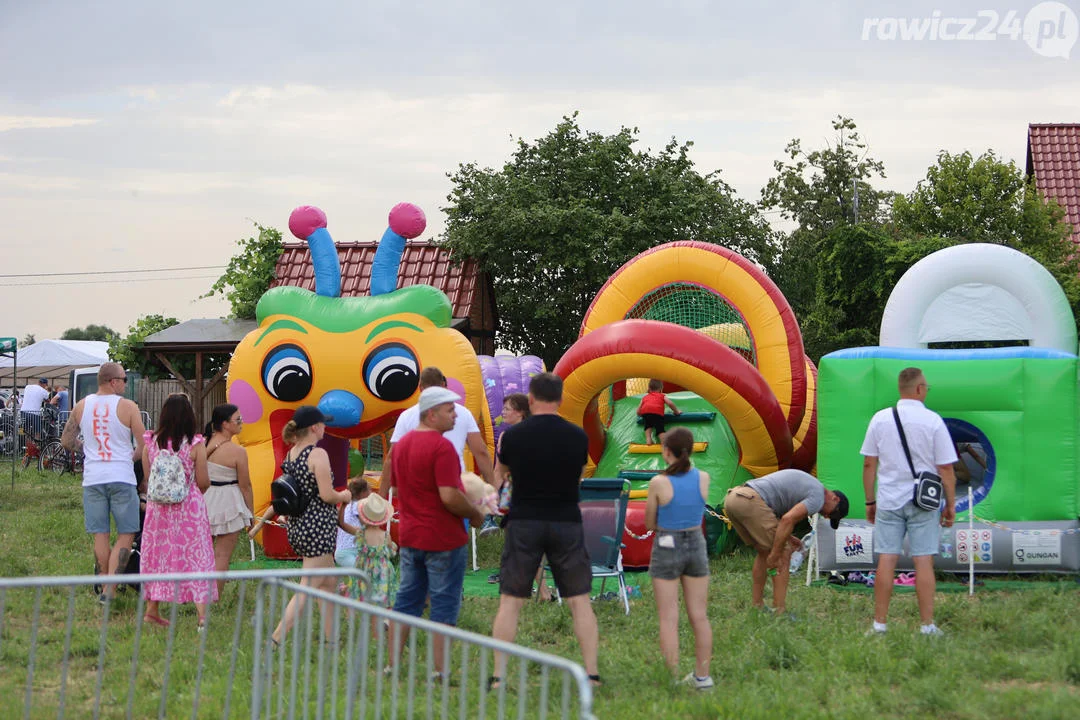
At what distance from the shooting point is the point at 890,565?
23.5 feet

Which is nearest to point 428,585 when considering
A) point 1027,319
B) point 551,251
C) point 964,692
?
point 964,692

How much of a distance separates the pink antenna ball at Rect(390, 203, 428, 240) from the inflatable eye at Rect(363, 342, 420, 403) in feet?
4.01

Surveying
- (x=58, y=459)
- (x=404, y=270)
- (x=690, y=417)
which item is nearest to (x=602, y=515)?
(x=690, y=417)

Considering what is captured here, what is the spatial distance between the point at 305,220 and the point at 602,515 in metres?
4.46

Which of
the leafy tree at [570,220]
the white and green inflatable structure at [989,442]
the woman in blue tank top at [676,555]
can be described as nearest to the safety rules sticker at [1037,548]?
the white and green inflatable structure at [989,442]

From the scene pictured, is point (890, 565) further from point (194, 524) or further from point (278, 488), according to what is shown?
point (194, 524)

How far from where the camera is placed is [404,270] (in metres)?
25.8

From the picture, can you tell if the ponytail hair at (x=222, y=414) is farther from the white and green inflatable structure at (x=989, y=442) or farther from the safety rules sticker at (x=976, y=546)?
the safety rules sticker at (x=976, y=546)

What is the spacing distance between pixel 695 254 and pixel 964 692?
7679 millimetres

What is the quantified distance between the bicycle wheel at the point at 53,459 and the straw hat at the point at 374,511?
15165 mm

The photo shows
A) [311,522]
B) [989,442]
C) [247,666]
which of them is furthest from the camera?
[989,442]

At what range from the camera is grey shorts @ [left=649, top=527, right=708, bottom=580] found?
606 cm

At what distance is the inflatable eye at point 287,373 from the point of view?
10977 mm

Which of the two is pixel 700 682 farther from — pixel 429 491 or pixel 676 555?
pixel 429 491
